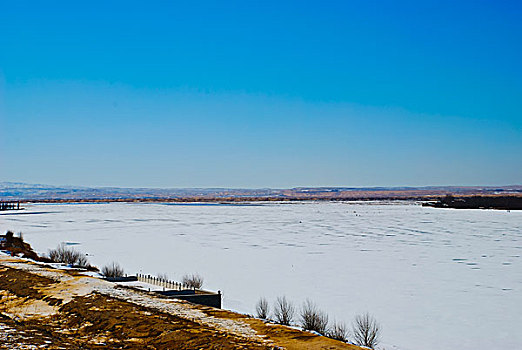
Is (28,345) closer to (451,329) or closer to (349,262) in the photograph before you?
(451,329)

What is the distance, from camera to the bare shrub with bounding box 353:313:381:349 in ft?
28.4

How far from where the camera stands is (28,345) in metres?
6.59

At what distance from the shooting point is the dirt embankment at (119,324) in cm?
707

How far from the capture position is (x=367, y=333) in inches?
355

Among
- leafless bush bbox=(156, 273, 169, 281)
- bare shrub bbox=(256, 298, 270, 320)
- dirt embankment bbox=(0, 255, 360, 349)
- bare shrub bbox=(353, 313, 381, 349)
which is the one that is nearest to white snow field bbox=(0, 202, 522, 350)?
bare shrub bbox=(353, 313, 381, 349)

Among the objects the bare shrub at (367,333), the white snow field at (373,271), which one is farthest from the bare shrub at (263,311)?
the bare shrub at (367,333)

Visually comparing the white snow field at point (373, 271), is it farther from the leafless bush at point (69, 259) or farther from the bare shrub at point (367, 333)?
the leafless bush at point (69, 259)

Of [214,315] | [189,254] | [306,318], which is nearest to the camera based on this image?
[214,315]

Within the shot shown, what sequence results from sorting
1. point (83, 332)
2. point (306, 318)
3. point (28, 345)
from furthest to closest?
point (306, 318)
point (83, 332)
point (28, 345)

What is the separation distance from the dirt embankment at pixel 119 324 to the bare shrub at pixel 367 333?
53.8 inches

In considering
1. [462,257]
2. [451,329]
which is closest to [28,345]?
[451,329]

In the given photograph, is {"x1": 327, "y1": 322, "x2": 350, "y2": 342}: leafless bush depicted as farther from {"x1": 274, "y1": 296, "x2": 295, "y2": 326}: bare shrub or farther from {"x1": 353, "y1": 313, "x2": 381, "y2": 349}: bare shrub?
{"x1": 274, "y1": 296, "x2": 295, "y2": 326}: bare shrub

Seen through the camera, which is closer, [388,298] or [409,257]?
[388,298]

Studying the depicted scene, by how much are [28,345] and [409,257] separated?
15.3 m
